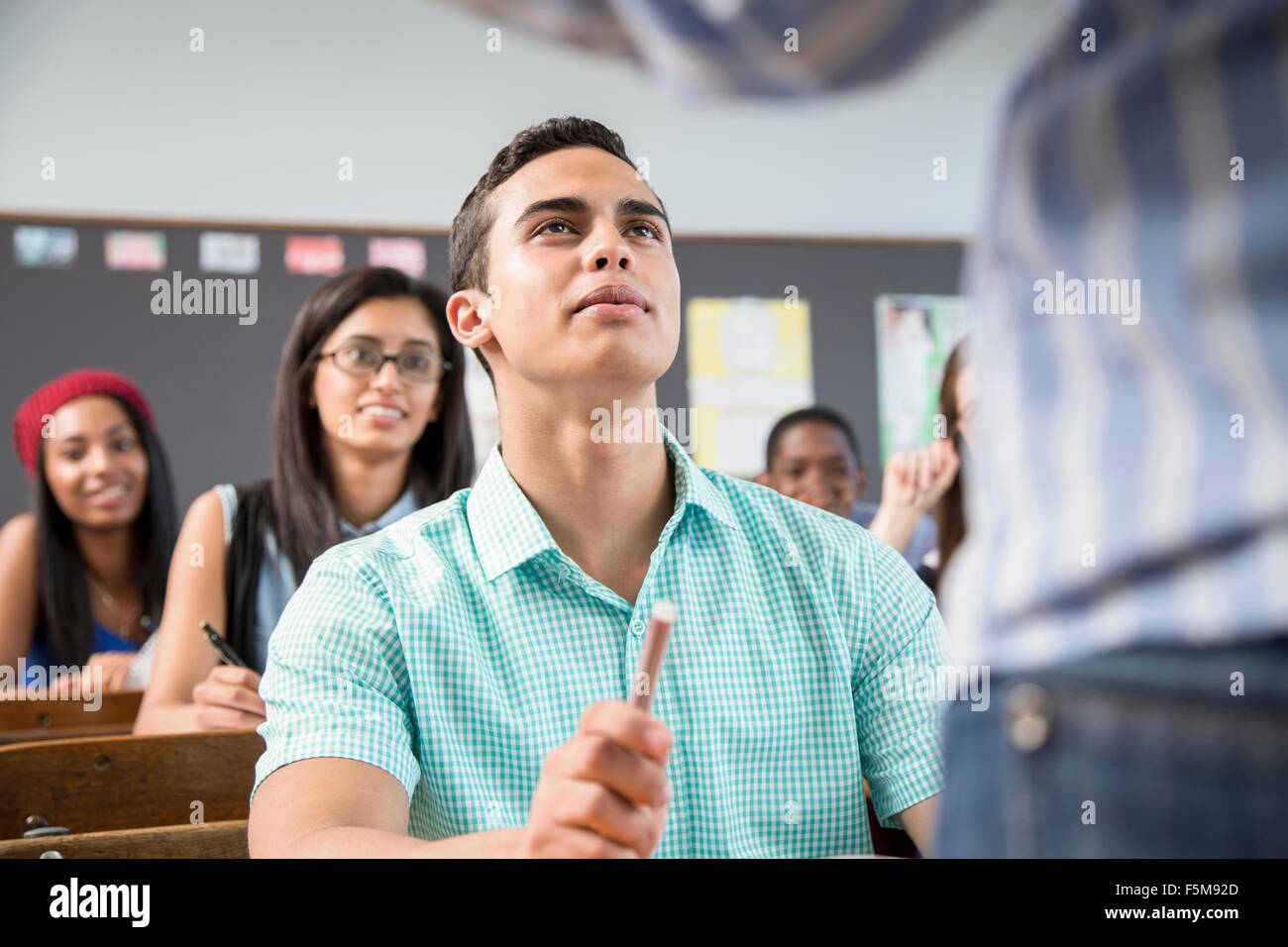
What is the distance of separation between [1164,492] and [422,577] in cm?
70

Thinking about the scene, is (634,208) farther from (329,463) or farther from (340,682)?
(329,463)

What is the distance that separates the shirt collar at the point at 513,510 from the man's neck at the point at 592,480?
0.02 meters

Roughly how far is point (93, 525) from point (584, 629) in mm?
1908

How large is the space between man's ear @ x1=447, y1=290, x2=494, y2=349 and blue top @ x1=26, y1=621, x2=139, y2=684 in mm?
1479

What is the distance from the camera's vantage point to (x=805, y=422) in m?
3.10

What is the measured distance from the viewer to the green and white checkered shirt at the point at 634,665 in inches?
38.6

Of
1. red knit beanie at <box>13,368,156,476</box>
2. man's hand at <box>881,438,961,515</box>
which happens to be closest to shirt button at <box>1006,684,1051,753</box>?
man's hand at <box>881,438,961,515</box>

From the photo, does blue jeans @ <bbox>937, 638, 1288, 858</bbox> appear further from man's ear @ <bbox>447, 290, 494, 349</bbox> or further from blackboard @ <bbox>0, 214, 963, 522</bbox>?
blackboard @ <bbox>0, 214, 963, 522</bbox>

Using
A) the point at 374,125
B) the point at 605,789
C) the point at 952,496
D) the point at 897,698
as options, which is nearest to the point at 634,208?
the point at 897,698

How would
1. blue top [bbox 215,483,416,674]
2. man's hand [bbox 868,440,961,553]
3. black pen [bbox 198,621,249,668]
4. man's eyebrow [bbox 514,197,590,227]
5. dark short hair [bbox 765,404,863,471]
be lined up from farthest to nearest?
dark short hair [bbox 765,404,863,471] → man's hand [bbox 868,440,961,553] → blue top [bbox 215,483,416,674] → black pen [bbox 198,621,249,668] → man's eyebrow [bbox 514,197,590,227]

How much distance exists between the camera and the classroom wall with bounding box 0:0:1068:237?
7.52 ft
